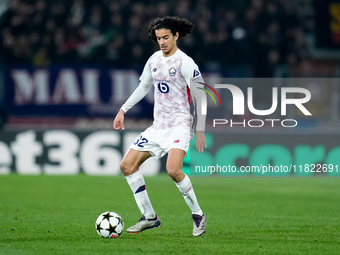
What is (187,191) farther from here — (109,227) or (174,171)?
(109,227)

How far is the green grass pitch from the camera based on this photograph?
7004mm

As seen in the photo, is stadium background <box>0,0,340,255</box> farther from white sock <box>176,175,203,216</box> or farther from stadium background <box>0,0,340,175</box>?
white sock <box>176,175,203,216</box>

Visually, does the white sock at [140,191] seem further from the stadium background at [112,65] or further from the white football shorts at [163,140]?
the stadium background at [112,65]

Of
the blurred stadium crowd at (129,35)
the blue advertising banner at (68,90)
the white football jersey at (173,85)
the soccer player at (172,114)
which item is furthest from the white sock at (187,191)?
the blurred stadium crowd at (129,35)

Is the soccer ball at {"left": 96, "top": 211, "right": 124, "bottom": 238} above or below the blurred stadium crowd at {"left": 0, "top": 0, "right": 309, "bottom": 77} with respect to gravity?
below

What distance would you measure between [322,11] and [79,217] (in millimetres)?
11675

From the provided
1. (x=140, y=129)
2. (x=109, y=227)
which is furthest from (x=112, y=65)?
(x=109, y=227)

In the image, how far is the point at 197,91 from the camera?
25.1ft

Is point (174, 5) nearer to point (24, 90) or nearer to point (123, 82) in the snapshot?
point (123, 82)

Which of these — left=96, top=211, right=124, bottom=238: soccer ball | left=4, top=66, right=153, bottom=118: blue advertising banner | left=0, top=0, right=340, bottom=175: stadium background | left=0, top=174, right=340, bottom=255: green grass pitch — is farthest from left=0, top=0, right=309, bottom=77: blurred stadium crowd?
left=96, top=211, right=124, bottom=238: soccer ball

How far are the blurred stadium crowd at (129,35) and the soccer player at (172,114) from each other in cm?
1011

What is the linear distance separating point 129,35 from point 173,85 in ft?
37.3

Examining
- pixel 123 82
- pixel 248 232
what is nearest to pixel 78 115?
pixel 123 82

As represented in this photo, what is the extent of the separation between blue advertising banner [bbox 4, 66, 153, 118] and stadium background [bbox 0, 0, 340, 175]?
23 millimetres
